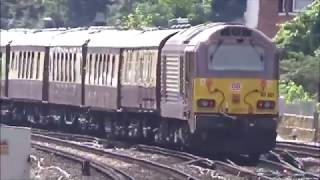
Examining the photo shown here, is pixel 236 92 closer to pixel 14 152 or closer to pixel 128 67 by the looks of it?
pixel 128 67

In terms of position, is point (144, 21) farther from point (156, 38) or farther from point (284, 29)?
point (156, 38)

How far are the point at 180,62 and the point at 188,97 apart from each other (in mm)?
947

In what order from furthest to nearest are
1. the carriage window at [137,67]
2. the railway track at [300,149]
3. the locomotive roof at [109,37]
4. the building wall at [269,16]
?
the building wall at [269,16] → the carriage window at [137,67] → the railway track at [300,149] → the locomotive roof at [109,37]

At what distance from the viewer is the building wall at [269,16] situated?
57531 mm

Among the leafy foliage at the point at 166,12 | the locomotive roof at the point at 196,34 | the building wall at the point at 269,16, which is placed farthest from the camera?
the building wall at the point at 269,16

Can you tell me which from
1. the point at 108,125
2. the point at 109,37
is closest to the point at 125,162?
the point at 108,125

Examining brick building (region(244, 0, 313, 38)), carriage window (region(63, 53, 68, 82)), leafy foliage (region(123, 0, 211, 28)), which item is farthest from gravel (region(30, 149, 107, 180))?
brick building (region(244, 0, 313, 38))

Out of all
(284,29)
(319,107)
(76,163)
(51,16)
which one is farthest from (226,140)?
(51,16)

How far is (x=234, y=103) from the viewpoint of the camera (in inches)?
993

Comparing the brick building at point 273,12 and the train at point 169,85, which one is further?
the brick building at point 273,12

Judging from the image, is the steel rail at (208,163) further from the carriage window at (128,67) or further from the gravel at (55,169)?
the gravel at (55,169)

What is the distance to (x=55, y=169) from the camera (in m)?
23.0

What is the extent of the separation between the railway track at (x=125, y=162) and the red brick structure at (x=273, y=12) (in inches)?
1062

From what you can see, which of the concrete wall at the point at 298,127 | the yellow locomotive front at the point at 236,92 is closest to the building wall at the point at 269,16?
the concrete wall at the point at 298,127
